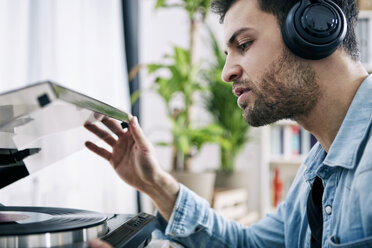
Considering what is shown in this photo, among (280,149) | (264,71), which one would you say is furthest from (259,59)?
(280,149)

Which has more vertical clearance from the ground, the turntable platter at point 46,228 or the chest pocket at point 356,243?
the turntable platter at point 46,228

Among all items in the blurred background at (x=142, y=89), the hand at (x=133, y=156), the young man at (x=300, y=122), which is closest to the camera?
the young man at (x=300, y=122)

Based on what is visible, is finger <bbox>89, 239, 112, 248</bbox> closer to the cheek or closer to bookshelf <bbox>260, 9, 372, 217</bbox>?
the cheek

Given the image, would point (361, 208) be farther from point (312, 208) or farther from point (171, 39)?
point (171, 39)

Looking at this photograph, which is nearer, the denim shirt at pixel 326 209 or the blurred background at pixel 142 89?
the denim shirt at pixel 326 209

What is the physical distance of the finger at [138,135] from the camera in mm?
949

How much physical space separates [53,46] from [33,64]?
0.13 m

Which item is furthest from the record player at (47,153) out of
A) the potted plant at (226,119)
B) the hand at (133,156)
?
the potted plant at (226,119)

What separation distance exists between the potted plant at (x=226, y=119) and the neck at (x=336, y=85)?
1.63m

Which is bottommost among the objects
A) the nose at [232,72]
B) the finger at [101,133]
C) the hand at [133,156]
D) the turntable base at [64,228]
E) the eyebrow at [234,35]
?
the turntable base at [64,228]

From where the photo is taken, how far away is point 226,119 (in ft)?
8.73

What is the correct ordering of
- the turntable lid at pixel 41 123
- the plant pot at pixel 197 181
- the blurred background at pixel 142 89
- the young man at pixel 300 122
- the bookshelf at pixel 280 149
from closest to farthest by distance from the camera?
the turntable lid at pixel 41 123, the young man at pixel 300 122, the blurred background at pixel 142 89, the plant pot at pixel 197 181, the bookshelf at pixel 280 149

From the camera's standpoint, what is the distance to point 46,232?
1.85ft

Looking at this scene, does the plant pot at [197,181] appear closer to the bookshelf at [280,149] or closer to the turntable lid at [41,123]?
the bookshelf at [280,149]
